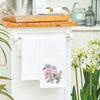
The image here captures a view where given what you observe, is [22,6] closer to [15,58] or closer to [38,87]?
[15,58]

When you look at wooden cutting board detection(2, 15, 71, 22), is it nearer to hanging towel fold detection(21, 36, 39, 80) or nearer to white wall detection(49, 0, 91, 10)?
hanging towel fold detection(21, 36, 39, 80)

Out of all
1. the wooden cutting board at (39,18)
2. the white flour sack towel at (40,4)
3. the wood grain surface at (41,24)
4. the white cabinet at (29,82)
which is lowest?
the white cabinet at (29,82)

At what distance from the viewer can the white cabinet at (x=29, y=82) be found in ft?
6.05

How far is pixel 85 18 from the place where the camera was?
9.10 feet

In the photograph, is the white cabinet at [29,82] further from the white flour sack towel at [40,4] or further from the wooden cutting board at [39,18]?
the white flour sack towel at [40,4]

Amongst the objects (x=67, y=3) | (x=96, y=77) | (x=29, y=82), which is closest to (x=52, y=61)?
(x=29, y=82)

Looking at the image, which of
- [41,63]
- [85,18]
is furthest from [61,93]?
[85,18]

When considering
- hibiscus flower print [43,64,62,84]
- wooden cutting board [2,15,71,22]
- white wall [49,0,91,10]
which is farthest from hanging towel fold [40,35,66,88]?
white wall [49,0,91,10]

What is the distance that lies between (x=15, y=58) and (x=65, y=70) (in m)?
0.38

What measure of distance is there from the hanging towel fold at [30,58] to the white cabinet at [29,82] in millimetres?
57

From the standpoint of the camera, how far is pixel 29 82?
1913mm

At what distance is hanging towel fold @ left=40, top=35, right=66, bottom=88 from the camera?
5.97ft

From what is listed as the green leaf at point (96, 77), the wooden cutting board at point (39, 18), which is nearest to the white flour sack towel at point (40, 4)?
the wooden cutting board at point (39, 18)

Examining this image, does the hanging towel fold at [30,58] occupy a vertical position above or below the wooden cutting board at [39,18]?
below
